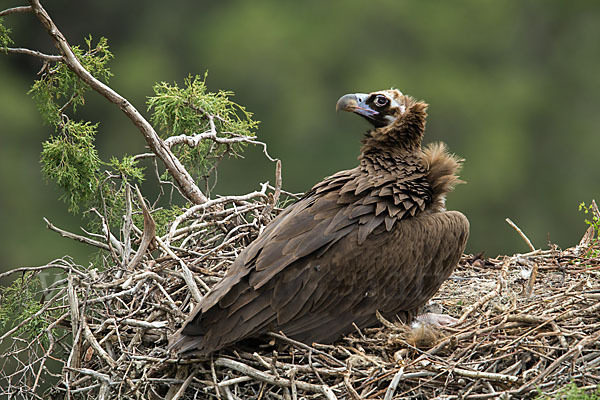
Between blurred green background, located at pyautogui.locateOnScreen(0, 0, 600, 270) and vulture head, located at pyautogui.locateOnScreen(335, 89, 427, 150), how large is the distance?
9297mm

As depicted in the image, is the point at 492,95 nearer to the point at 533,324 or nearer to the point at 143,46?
the point at 143,46

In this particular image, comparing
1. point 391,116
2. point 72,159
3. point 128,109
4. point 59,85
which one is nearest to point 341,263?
point 391,116

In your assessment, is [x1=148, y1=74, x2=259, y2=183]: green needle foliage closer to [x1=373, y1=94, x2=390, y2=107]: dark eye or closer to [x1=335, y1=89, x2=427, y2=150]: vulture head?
[x1=335, y1=89, x2=427, y2=150]: vulture head

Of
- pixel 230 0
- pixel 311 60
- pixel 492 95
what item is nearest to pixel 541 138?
pixel 492 95

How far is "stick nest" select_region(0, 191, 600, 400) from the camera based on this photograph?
416 cm

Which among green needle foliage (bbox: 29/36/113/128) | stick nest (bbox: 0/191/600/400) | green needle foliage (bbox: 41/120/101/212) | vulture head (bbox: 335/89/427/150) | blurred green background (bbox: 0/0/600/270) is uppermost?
blurred green background (bbox: 0/0/600/270)

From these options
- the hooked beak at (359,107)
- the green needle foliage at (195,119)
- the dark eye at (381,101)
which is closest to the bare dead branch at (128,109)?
the green needle foliage at (195,119)

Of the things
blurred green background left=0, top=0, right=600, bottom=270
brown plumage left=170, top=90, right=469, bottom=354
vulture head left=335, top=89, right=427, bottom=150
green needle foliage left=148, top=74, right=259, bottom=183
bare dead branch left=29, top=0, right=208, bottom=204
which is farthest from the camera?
blurred green background left=0, top=0, right=600, bottom=270

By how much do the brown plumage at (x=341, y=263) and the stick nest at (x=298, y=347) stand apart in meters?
0.13

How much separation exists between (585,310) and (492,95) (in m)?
17.7

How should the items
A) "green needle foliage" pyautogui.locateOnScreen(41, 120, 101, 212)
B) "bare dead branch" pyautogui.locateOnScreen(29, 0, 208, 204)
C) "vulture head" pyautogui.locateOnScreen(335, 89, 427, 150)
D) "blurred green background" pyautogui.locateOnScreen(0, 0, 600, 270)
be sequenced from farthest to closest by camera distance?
"blurred green background" pyautogui.locateOnScreen(0, 0, 600, 270) → "green needle foliage" pyautogui.locateOnScreen(41, 120, 101, 212) → "vulture head" pyautogui.locateOnScreen(335, 89, 427, 150) → "bare dead branch" pyautogui.locateOnScreen(29, 0, 208, 204)

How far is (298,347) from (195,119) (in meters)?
2.34

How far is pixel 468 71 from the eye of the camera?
22.0 meters

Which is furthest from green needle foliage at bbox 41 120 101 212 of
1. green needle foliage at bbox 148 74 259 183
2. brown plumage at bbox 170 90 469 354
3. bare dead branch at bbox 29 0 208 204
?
brown plumage at bbox 170 90 469 354
